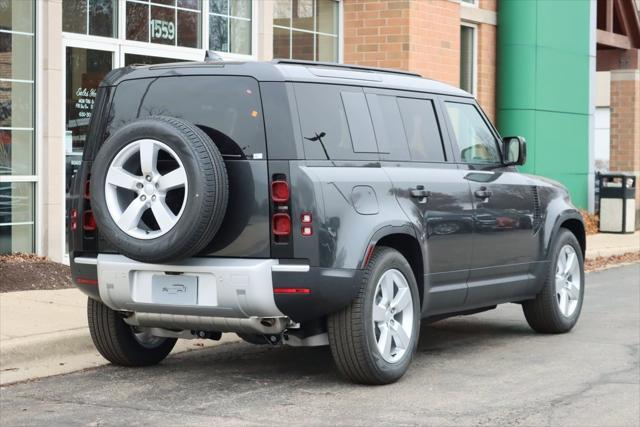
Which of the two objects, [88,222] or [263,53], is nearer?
[88,222]

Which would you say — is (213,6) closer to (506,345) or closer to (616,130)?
(506,345)

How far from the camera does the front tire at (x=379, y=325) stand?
289 inches

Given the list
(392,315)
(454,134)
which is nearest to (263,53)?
(454,134)

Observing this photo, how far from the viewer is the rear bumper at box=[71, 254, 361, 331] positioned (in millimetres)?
7082

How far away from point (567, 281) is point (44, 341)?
14.2 ft

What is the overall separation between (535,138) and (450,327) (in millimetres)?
10842

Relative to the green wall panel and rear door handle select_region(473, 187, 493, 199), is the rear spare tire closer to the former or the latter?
rear door handle select_region(473, 187, 493, 199)

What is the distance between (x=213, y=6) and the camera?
50.2ft

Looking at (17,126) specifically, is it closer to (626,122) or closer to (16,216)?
(16,216)

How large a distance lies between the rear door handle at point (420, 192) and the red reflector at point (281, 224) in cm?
117

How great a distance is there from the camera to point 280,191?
23.5ft

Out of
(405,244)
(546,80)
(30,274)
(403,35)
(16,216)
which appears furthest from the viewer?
(546,80)

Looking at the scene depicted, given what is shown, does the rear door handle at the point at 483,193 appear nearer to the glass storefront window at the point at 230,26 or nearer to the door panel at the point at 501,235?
the door panel at the point at 501,235

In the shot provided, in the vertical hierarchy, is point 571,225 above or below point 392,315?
above
